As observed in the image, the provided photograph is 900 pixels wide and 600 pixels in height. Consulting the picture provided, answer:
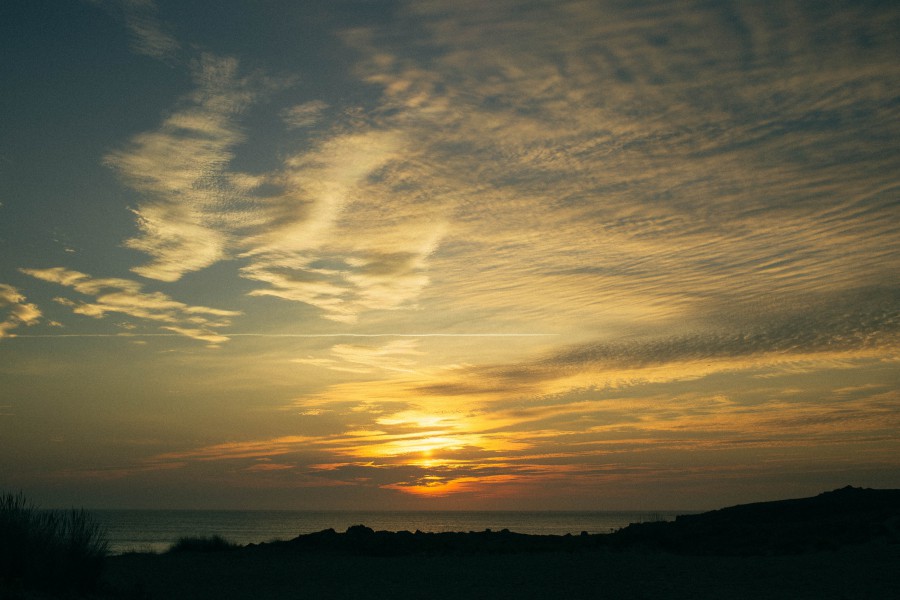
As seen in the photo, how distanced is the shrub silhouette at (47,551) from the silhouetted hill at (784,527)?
17.0 meters

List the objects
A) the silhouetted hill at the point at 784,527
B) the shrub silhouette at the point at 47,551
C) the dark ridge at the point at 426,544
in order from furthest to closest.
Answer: the dark ridge at the point at 426,544 → the silhouetted hill at the point at 784,527 → the shrub silhouette at the point at 47,551

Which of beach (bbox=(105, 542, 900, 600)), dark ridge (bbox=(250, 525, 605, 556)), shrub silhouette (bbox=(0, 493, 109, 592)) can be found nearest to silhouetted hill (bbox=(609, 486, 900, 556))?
beach (bbox=(105, 542, 900, 600))

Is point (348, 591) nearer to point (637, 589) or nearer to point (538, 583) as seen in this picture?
point (538, 583)

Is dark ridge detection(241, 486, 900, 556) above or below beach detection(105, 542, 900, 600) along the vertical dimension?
above

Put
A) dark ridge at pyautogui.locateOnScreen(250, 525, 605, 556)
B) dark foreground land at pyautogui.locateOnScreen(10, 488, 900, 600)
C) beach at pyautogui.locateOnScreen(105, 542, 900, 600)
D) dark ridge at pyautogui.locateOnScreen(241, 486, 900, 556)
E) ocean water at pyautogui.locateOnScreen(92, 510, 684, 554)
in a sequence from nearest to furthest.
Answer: beach at pyautogui.locateOnScreen(105, 542, 900, 600) → dark foreground land at pyautogui.locateOnScreen(10, 488, 900, 600) → dark ridge at pyautogui.locateOnScreen(241, 486, 900, 556) → dark ridge at pyautogui.locateOnScreen(250, 525, 605, 556) → ocean water at pyautogui.locateOnScreen(92, 510, 684, 554)

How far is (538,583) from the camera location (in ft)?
55.9

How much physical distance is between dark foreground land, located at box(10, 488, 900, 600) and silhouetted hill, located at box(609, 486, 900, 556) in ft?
0.20

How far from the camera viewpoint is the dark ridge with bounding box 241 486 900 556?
21359 millimetres

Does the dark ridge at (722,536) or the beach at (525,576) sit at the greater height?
the dark ridge at (722,536)

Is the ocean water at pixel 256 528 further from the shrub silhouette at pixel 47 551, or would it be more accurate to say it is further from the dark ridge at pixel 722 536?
A: the shrub silhouette at pixel 47 551

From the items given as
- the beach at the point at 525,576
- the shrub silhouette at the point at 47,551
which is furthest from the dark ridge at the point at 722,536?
the shrub silhouette at the point at 47,551

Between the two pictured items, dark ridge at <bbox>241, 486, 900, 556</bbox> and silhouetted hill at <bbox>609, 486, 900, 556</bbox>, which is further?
dark ridge at <bbox>241, 486, 900, 556</bbox>

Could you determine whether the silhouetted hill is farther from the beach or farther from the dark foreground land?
the beach

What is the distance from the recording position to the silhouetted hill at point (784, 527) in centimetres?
2105
